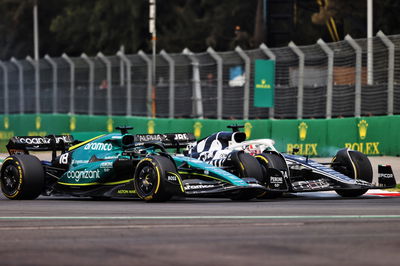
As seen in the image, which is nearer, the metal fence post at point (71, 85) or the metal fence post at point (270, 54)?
the metal fence post at point (270, 54)

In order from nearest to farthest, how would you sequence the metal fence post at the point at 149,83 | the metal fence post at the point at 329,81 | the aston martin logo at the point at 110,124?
the metal fence post at the point at 329,81
the metal fence post at the point at 149,83
the aston martin logo at the point at 110,124

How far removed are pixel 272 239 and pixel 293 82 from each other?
1794 centimetres

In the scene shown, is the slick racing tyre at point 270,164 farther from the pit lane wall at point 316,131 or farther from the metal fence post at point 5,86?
the metal fence post at point 5,86

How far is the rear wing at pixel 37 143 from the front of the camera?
51.6ft

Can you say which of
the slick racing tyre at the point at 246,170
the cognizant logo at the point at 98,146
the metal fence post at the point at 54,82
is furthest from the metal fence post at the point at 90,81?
the slick racing tyre at the point at 246,170

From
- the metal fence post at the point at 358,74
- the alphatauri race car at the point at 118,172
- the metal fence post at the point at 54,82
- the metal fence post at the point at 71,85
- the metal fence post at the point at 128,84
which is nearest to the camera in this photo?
the alphatauri race car at the point at 118,172

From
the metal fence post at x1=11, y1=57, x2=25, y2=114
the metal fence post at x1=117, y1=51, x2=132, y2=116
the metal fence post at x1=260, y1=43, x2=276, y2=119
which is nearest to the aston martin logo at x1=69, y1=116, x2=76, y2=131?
the metal fence post at x1=117, y1=51, x2=132, y2=116

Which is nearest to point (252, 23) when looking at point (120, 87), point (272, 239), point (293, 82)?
point (120, 87)

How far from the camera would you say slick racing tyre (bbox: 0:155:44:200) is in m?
14.6

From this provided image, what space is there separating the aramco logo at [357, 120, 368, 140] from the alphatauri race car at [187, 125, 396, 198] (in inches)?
314

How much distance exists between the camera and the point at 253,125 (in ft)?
86.4

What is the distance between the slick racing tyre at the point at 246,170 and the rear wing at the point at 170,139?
1.74 metres

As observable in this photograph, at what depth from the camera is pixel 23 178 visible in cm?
1455

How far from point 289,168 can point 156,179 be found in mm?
2371
